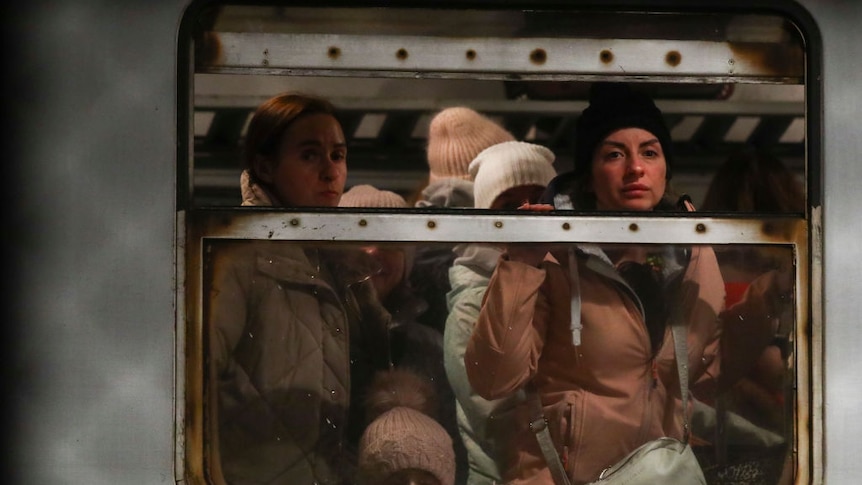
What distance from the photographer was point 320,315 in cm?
253

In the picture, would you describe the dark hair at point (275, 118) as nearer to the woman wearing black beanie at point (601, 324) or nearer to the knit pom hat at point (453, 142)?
the knit pom hat at point (453, 142)

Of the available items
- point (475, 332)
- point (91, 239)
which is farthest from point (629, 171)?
point (91, 239)

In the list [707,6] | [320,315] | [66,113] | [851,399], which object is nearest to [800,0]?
[707,6]

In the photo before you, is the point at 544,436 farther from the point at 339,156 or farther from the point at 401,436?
the point at 339,156

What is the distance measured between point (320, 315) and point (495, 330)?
327 mm

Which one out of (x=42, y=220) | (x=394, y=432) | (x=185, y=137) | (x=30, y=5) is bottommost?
(x=394, y=432)

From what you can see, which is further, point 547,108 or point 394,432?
point 547,108

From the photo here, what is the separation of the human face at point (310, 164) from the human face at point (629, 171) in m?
0.48

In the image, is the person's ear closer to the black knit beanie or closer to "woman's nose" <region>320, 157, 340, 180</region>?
"woman's nose" <region>320, 157, 340, 180</region>

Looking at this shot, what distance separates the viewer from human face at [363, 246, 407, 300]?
8.21 ft

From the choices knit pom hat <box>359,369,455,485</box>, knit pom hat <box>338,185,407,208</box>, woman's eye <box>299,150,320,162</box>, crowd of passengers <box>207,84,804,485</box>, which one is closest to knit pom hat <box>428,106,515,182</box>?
crowd of passengers <box>207,84,804,485</box>

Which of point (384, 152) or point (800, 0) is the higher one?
point (800, 0)

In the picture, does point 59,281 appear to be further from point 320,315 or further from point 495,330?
point 495,330

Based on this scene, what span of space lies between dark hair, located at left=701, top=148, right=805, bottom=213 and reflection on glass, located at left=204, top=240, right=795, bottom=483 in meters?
0.10
